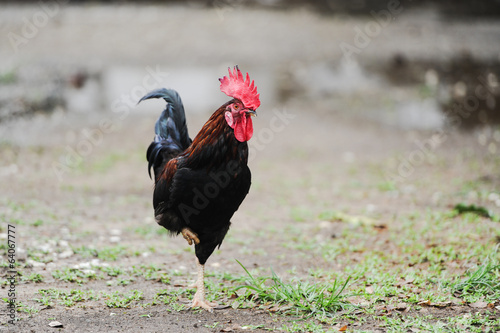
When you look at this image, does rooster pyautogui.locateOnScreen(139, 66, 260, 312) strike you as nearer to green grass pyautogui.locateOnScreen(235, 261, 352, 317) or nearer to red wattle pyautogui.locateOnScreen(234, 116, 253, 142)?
red wattle pyautogui.locateOnScreen(234, 116, 253, 142)

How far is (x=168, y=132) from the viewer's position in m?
4.82

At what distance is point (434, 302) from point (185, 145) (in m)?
2.65

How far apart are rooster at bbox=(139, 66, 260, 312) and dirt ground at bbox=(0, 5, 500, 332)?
0.50 m

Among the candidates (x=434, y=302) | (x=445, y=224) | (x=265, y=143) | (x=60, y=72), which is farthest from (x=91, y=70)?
(x=434, y=302)

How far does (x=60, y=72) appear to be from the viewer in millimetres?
13086

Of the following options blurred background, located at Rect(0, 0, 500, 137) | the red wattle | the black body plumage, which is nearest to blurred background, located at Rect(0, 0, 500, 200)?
blurred background, located at Rect(0, 0, 500, 137)

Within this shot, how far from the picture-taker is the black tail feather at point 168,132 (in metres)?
4.67

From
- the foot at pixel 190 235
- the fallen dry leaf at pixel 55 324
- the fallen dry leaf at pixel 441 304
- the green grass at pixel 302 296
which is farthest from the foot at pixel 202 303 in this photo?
the fallen dry leaf at pixel 441 304

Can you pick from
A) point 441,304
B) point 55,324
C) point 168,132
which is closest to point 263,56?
point 168,132

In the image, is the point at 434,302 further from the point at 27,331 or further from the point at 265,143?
the point at 265,143

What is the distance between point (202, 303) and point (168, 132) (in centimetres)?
169

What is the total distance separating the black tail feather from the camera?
15.3 ft

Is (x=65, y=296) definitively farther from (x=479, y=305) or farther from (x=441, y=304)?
(x=479, y=305)

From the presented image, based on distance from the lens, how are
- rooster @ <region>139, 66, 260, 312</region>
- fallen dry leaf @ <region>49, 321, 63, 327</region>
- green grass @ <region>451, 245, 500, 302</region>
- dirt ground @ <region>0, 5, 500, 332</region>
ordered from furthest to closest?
dirt ground @ <region>0, 5, 500, 332</region>
green grass @ <region>451, 245, 500, 302</region>
rooster @ <region>139, 66, 260, 312</region>
fallen dry leaf @ <region>49, 321, 63, 327</region>
